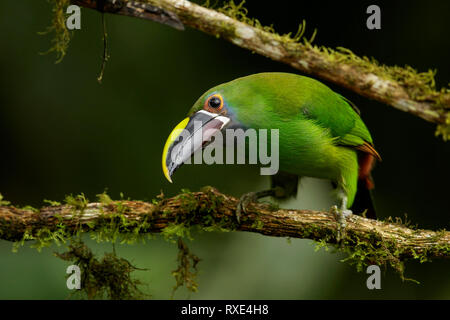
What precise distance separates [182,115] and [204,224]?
Answer: 2.17 m

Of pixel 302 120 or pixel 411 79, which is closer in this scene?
pixel 411 79

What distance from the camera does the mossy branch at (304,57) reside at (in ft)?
9.91

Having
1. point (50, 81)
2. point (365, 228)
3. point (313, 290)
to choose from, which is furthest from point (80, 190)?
point (365, 228)

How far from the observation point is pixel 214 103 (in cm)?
302

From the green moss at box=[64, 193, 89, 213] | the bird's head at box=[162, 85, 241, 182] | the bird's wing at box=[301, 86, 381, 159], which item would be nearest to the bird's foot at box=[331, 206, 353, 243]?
the bird's wing at box=[301, 86, 381, 159]

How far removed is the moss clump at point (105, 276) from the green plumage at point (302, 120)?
3.13 feet

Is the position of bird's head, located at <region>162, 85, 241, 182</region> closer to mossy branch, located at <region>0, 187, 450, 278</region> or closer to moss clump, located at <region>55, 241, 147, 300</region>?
mossy branch, located at <region>0, 187, 450, 278</region>

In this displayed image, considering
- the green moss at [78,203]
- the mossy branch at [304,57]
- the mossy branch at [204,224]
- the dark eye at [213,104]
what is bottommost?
the mossy branch at [204,224]

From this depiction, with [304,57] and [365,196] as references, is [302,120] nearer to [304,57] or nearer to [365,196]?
[304,57]

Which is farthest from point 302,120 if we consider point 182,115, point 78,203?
point 182,115

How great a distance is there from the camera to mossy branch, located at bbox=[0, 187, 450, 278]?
2.73 m

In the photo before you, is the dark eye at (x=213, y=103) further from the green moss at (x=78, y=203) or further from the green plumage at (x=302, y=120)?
the green moss at (x=78, y=203)

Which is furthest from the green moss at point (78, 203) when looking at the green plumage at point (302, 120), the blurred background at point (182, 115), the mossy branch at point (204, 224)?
the blurred background at point (182, 115)

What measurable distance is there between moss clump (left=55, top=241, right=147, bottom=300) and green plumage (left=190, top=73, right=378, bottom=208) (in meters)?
0.95
